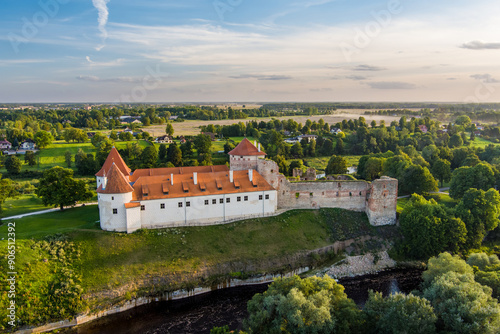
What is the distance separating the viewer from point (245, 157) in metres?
45.2

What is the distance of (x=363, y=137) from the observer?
105 meters

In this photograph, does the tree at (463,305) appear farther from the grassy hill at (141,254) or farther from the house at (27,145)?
the house at (27,145)

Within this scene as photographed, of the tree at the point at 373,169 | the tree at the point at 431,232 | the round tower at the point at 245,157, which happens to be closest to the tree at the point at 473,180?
the tree at the point at 431,232

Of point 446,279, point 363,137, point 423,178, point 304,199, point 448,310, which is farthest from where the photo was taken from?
point 363,137


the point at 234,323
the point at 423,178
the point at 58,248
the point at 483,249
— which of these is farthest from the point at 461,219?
the point at 58,248

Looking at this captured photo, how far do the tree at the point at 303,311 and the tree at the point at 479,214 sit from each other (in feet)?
83.8

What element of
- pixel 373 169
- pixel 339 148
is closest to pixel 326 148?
pixel 339 148

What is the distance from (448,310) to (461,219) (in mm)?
22803

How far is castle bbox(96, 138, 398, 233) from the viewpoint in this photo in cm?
3681

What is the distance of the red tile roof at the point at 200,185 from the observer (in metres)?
38.7

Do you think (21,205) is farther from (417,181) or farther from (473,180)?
(473,180)

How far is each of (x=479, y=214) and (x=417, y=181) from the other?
547 inches

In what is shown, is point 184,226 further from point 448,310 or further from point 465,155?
point 465,155

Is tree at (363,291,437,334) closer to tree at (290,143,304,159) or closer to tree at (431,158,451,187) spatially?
tree at (431,158,451,187)
